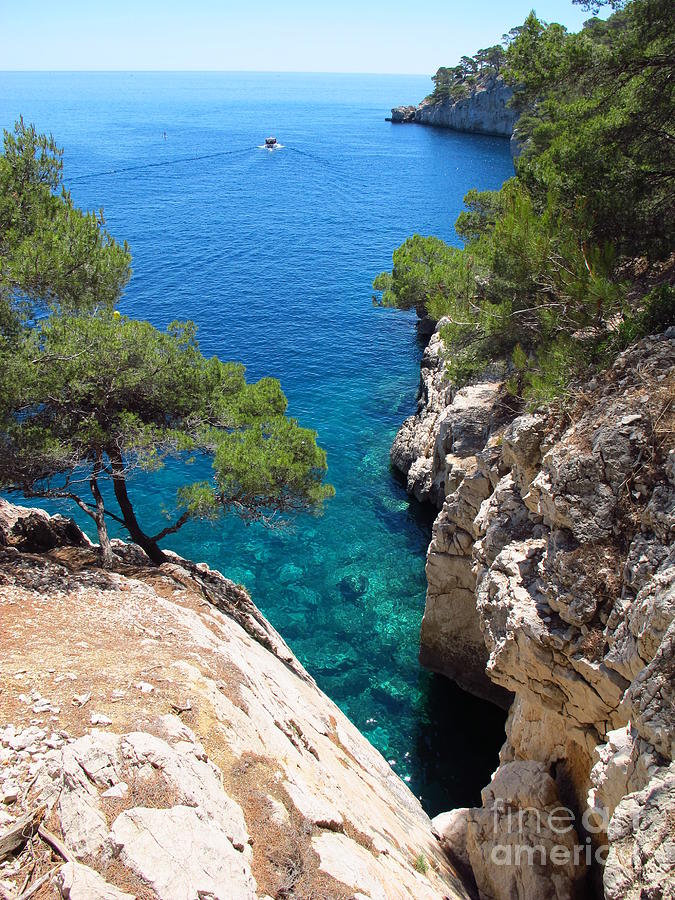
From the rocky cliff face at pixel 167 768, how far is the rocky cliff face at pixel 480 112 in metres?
121

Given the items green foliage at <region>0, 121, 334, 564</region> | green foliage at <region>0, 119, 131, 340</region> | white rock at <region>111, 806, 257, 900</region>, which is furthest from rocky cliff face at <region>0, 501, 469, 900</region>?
green foliage at <region>0, 119, 131, 340</region>

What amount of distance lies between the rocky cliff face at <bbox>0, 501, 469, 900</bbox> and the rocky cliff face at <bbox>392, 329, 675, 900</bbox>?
2223 millimetres

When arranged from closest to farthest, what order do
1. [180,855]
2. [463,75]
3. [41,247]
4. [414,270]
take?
[180,855]
[41,247]
[414,270]
[463,75]

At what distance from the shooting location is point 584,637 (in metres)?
11.6

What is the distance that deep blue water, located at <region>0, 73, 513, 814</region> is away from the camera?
2020 centimetres

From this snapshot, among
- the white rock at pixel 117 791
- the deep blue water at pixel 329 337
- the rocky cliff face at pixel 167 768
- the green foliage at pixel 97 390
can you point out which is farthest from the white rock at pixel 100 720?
the deep blue water at pixel 329 337

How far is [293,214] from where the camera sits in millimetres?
75438

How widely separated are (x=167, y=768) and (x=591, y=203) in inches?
609

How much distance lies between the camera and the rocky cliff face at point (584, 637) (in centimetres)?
874

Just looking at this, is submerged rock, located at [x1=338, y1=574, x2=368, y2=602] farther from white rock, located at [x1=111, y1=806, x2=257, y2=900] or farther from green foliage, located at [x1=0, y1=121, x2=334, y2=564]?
white rock, located at [x1=111, y1=806, x2=257, y2=900]

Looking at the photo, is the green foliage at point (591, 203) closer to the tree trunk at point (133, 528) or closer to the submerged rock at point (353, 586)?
the submerged rock at point (353, 586)

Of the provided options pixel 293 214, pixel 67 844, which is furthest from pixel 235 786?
pixel 293 214

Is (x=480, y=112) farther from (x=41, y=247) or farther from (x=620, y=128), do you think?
(x=41, y=247)

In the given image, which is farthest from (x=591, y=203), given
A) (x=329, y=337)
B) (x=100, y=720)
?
(x=329, y=337)
